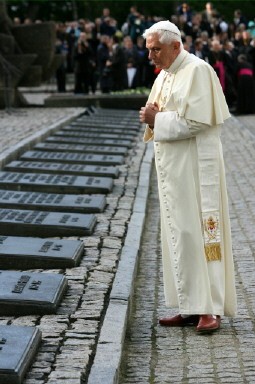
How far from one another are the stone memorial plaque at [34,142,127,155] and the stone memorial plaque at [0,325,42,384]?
37.8ft

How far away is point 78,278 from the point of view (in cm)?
900

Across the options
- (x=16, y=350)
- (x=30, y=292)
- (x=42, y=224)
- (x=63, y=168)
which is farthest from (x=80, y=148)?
(x=16, y=350)

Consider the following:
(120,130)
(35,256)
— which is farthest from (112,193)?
(120,130)

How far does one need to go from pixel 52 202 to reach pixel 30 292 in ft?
15.0

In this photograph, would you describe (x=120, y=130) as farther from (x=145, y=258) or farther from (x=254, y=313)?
(x=254, y=313)

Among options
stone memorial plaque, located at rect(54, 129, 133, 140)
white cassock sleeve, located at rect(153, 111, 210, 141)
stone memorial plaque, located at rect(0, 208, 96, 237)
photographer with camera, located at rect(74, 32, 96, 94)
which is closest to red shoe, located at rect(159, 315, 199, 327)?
white cassock sleeve, located at rect(153, 111, 210, 141)

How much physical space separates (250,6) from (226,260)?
4826cm

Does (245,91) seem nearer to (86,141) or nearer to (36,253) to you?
(86,141)

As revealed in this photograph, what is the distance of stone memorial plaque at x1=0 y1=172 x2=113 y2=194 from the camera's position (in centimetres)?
1377

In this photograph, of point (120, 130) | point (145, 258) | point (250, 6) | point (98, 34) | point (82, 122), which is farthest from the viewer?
point (250, 6)

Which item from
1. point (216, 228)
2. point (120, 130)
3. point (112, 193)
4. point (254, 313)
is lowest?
point (120, 130)

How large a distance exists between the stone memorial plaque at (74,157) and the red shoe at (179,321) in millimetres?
8569

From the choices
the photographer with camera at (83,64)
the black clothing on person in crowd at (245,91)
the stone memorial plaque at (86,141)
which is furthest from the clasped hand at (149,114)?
the photographer with camera at (83,64)

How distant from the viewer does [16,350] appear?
6.35m
